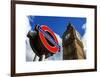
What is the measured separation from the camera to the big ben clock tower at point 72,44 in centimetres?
195

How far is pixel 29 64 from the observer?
72.4 inches

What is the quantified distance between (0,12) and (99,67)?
1.06m

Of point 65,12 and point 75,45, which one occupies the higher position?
point 65,12

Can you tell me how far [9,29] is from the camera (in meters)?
1.78

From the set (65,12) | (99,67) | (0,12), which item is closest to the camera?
(0,12)

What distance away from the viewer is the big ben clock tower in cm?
195

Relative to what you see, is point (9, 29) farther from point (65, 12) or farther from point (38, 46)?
point (65, 12)

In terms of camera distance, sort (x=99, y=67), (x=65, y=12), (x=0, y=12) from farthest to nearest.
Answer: (x=99, y=67)
(x=65, y=12)
(x=0, y=12)

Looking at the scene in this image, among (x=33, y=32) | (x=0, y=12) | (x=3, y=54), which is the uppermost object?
(x=0, y=12)

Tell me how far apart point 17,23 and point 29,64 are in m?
0.36

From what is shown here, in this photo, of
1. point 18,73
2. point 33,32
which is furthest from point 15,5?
point 18,73

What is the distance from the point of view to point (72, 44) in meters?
1.98

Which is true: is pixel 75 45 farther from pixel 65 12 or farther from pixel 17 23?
pixel 17 23

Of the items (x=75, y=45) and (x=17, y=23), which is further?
(x=75, y=45)
